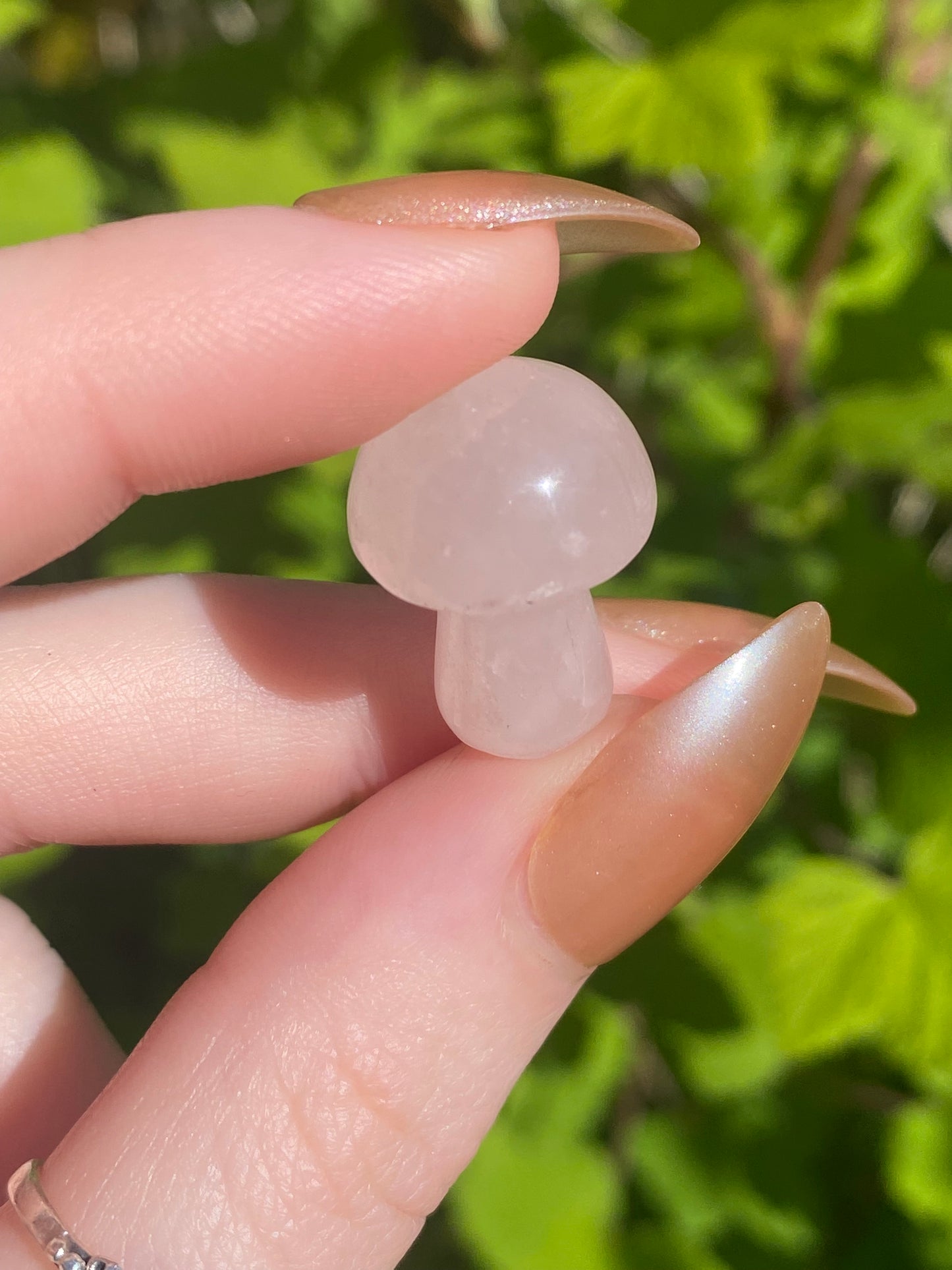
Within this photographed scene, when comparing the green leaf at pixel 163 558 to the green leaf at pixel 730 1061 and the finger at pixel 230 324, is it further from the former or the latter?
the green leaf at pixel 730 1061

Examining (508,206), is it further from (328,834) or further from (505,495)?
(328,834)

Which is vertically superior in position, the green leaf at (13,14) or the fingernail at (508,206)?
the green leaf at (13,14)

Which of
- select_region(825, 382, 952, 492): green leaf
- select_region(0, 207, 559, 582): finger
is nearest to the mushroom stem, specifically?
select_region(0, 207, 559, 582): finger

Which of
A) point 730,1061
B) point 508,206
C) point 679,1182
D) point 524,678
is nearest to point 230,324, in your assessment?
point 508,206

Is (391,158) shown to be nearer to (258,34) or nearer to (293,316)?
(258,34)

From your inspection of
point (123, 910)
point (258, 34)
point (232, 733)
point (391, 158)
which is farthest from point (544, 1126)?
point (258, 34)

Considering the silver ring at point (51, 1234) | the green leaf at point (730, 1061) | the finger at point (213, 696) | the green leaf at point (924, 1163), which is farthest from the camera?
the green leaf at point (730, 1061)

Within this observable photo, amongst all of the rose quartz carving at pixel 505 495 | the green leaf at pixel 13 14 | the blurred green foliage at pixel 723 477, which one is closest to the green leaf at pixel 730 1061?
the blurred green foliage at pixel 723 477
